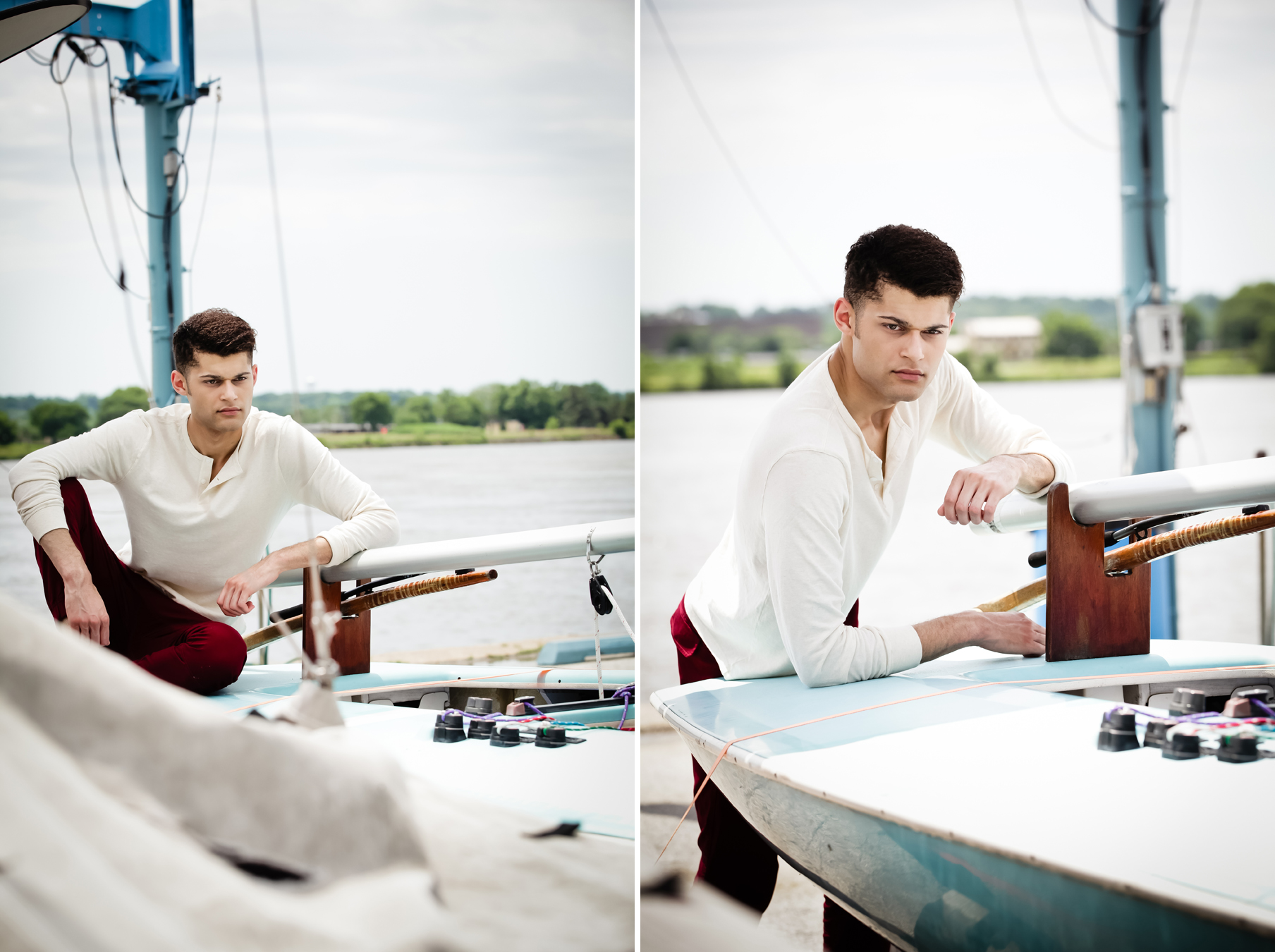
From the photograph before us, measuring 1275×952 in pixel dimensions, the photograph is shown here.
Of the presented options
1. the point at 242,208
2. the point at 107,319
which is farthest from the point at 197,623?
the point at 242,208

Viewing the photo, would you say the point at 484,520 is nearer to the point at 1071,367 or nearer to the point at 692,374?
→ the point at 692,374

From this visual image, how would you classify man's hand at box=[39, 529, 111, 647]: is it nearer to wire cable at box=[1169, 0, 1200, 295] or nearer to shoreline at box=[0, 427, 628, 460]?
shoreline at box=[0, 427, 628, 460]

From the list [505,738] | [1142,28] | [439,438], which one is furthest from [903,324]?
[1142,28]

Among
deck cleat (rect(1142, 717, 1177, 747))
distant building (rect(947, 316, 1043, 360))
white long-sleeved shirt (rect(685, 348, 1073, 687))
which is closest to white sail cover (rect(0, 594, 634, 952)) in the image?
white long-sleeved shirt (rect(685, 348, 1073, 687))

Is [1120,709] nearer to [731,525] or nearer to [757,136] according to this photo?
[731,525]

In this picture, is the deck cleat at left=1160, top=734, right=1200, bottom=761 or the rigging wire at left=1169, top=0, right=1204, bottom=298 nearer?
the deck cleat at left=1160, top=734, right=1200, bottom=761

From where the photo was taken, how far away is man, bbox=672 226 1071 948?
4.52 ft

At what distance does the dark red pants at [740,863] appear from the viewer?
5.19 feet

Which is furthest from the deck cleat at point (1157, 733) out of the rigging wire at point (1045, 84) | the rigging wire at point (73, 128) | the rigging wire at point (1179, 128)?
the rigging wire at point (1179, 128)

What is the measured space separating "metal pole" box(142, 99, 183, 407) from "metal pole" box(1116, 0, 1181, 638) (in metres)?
2.37

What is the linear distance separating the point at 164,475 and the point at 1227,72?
7.10ft

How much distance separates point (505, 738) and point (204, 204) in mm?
737

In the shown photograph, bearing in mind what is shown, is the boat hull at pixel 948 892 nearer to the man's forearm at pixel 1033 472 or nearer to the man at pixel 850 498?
the man at pixel 850 498

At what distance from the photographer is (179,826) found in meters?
0.77
